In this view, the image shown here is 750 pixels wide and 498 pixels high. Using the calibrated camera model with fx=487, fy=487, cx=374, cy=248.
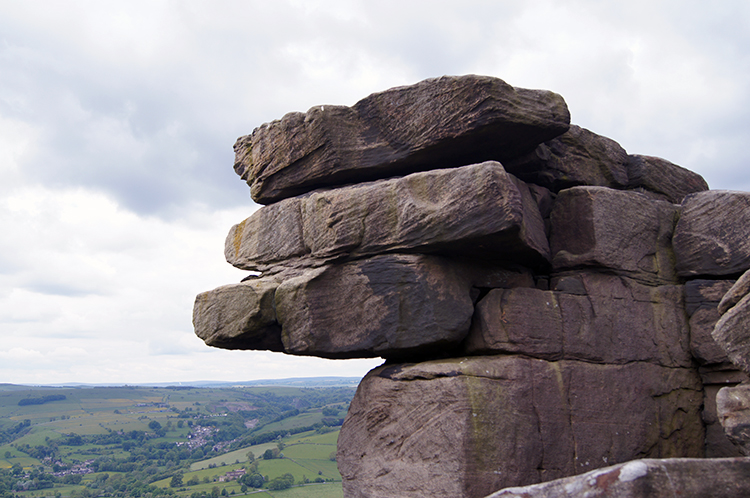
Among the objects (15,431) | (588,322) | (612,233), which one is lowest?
(15,431)

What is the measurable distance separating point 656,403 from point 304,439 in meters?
75.3

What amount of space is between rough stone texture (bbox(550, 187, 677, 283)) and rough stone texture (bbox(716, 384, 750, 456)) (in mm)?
3175

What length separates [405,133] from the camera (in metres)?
9.26

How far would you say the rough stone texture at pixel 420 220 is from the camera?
24.9 feet

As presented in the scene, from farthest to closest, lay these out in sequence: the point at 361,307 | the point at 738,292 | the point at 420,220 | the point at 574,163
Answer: the point at 574,163 → the point at 361,307 → the point at 420,220 → the point at 738,292

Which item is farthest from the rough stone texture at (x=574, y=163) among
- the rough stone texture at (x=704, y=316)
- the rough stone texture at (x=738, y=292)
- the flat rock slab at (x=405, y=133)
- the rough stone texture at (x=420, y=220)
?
the rough stone texture at (x=738, y=292)

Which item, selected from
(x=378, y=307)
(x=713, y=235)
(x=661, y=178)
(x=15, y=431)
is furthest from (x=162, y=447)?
(x=713, y=235)

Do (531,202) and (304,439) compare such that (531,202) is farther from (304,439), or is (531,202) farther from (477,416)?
(304,439)

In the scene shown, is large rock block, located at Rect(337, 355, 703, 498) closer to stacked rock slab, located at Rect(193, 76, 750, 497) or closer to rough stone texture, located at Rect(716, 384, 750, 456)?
stacked rock slab, located at Rect(193, 76, 750, 497)

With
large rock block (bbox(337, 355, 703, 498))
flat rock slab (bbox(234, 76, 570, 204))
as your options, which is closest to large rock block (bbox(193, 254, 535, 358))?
large rock block (bbox(337, 355, 703, 498))

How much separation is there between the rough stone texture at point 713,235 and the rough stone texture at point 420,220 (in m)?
2.75

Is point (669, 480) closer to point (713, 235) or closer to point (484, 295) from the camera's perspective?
point (484, 295)

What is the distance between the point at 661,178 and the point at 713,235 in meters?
2.26

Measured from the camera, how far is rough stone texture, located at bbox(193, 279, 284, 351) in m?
9.45
